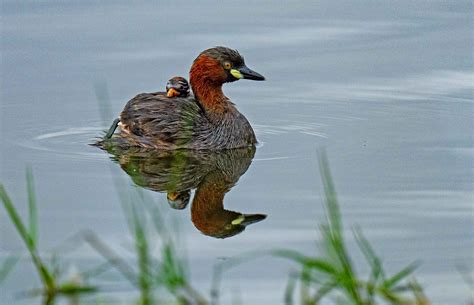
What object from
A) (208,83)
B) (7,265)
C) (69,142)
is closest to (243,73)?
(208,83)

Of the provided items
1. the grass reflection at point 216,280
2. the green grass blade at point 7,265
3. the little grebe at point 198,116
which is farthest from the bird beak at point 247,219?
the little grebe at point 198,116

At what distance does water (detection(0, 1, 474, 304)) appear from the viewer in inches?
342

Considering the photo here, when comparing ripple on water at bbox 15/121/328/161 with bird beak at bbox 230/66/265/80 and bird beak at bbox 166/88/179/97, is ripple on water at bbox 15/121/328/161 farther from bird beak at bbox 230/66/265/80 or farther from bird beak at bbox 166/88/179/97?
bird beak at bbox 166/88/179/97

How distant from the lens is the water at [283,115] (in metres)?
8.68

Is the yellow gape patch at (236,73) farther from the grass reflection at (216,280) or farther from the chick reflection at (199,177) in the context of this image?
the grass reflection at (216,280)

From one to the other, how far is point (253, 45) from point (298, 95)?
1.57 metres

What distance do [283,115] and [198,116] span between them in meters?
0.85

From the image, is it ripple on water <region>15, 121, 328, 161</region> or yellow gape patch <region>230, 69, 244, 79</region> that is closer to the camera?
ripple on water <region>15, 121, 328, 161</region>

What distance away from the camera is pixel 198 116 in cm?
1215

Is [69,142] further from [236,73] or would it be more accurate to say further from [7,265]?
[7,265]

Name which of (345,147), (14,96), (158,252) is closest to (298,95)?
(345,147)

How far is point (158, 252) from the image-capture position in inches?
327

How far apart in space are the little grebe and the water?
1.01ft

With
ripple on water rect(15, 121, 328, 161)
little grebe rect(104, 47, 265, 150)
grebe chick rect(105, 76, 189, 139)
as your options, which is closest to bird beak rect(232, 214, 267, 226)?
ripple on water rect(15, 121, 328, 161)
